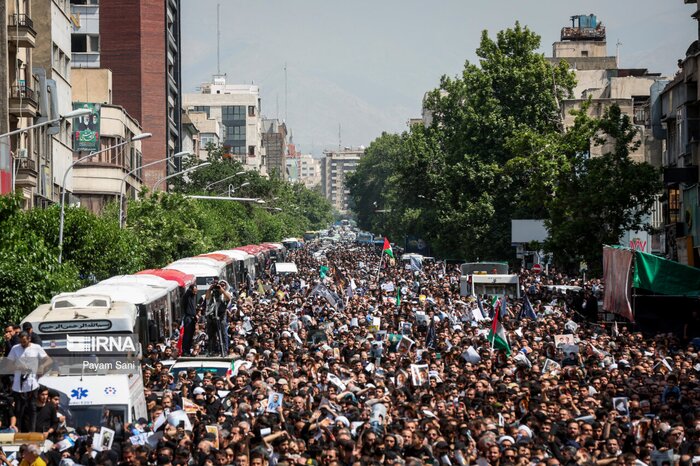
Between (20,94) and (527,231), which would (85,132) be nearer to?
(20,94)

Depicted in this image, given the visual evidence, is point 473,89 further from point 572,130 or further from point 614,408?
point 614,408

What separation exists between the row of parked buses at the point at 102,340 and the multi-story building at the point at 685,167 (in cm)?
1900

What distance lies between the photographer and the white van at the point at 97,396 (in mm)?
18688

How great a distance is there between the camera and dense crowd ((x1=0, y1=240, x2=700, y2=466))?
14859 mm

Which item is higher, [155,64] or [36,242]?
[155,64]

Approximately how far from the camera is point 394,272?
246 feet

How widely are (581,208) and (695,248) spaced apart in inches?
309

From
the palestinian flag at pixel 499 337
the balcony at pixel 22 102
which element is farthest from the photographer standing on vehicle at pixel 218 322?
Result: the balcony at pixel 22 102

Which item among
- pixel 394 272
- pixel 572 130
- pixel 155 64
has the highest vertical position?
pixel 155 64

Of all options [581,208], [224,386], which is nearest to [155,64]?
[581,208]

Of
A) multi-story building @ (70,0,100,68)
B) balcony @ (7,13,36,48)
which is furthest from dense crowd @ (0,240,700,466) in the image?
multi-story building @ (70,0,100,68)

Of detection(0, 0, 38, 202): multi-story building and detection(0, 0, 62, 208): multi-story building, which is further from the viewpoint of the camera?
detection(0, 0, 62, 208): multi-story building

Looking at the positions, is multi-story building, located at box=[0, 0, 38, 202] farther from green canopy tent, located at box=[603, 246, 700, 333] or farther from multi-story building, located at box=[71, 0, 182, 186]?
multi-story building, located at box=[71, 0, 182, 186]

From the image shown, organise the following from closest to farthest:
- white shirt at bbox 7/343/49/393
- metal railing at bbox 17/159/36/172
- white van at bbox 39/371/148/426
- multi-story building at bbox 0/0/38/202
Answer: white van at bbox 39/371/148/426
white shirt at bbox 7/343/49/393
multi-story building at bbox 0/0/38/202
metal railing at bbox 17/159/36/172
